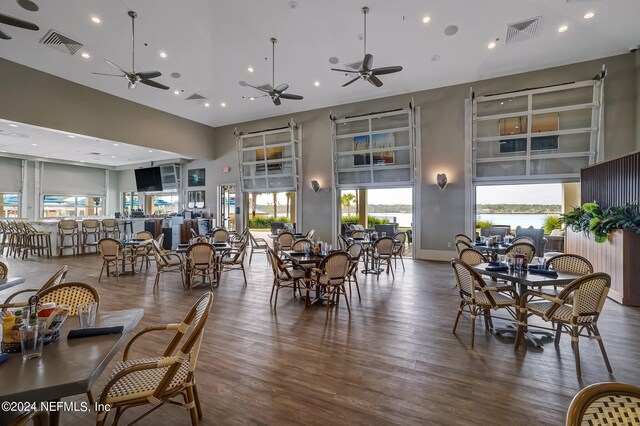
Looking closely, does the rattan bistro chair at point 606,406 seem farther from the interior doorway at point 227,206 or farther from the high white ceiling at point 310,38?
the interior doorway at point 227,206

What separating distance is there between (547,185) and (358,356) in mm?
8122

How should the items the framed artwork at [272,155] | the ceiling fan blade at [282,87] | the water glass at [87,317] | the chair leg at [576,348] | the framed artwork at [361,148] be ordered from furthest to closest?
the framed artwork at [272,155] → the framed artwork at [361,148] → the ceiling fan blade at [282,87] → the chair leg at [576,348] → the water glass at [87,317]

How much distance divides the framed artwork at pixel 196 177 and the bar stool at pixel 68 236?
15.6 ft

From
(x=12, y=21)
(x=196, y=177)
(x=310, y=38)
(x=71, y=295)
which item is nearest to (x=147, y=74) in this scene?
(x=12, y=21)

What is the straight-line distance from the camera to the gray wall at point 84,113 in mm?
7141

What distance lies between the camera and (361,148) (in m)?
9.83

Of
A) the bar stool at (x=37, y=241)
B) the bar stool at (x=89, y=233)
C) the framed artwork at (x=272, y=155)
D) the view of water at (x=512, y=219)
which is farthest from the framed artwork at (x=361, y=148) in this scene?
the bar stool at (x=37, y=241)

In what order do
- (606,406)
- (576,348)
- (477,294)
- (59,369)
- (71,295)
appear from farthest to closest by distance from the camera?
(477,294) < (576,348) < (71,295) < (59,369) < (606,406)

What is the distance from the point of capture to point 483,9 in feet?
18.0

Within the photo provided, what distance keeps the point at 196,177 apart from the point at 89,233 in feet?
15.3


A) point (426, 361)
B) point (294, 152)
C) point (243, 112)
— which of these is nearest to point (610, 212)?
point (426, 361)

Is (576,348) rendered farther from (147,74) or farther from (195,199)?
(195,199)

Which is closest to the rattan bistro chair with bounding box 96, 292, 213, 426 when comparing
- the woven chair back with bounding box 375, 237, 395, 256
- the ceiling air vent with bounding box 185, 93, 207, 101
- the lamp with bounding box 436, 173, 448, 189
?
the woven chair back with bounding box 375, 237, 395, 256

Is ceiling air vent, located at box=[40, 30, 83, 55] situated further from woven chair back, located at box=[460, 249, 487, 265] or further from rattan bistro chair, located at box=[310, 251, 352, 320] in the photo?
woven chair back, located at box=[460, 249, 487, 265]
